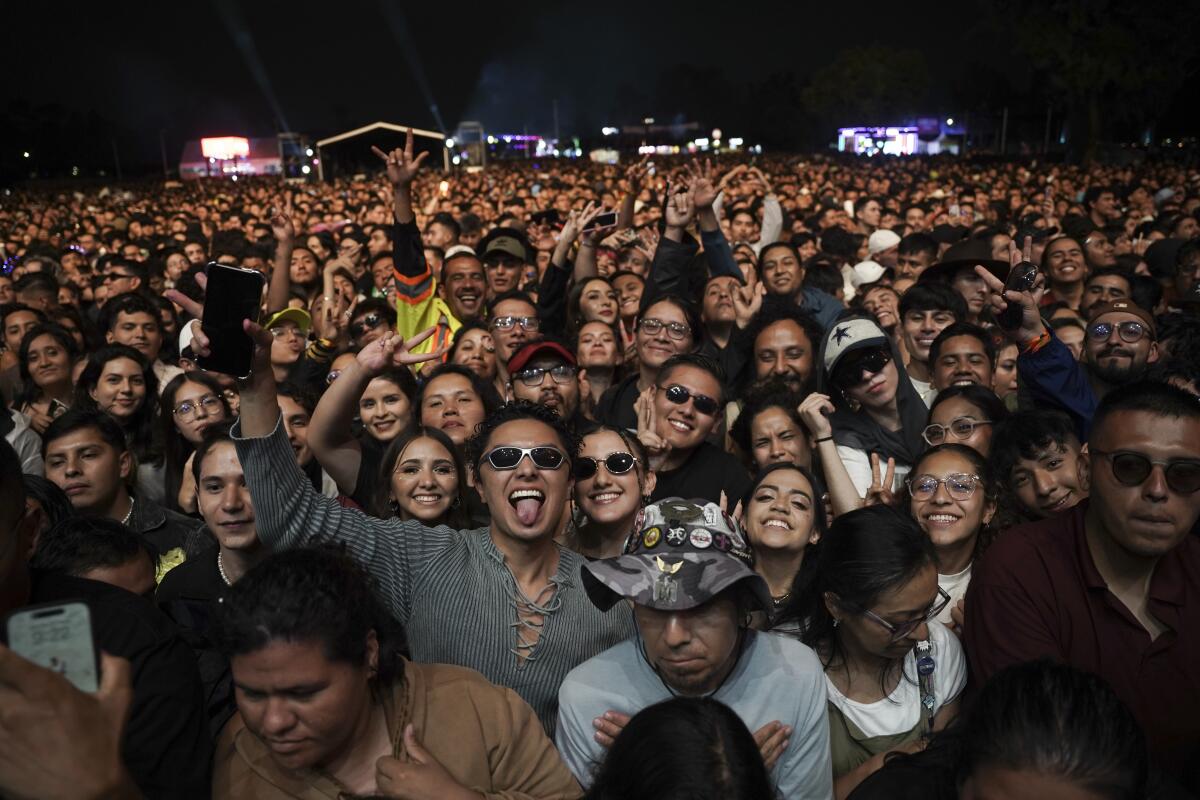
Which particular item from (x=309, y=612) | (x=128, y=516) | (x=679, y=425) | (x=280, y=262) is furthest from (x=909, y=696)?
(x=280, y=262)

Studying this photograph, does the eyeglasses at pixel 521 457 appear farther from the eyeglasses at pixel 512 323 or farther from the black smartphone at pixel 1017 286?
the eyeglasses at pixel 512 323

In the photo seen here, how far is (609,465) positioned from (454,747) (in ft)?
4.70

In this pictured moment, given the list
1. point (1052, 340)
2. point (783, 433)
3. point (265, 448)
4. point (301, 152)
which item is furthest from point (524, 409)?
point (301, 152)

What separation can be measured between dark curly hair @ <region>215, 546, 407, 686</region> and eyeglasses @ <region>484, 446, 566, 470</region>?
0.70m

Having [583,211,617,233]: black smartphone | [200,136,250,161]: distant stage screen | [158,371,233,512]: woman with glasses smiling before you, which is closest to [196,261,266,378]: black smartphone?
[158,371,233,512]: woman with glasses smiling

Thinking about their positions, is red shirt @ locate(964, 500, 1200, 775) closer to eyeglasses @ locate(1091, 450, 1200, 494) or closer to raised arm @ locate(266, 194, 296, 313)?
eyeglasses @ locate(1091, 450, 1200, 494)

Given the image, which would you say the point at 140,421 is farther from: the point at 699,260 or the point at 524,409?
the point at 699,260

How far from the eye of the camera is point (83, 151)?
65688 mm

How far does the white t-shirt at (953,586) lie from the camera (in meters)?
3.47

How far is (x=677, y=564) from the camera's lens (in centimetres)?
258

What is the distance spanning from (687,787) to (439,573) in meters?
1.17

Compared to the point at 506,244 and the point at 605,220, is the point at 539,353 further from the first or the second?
the point at 506,244

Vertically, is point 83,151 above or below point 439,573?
above

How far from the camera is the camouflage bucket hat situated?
253cm
